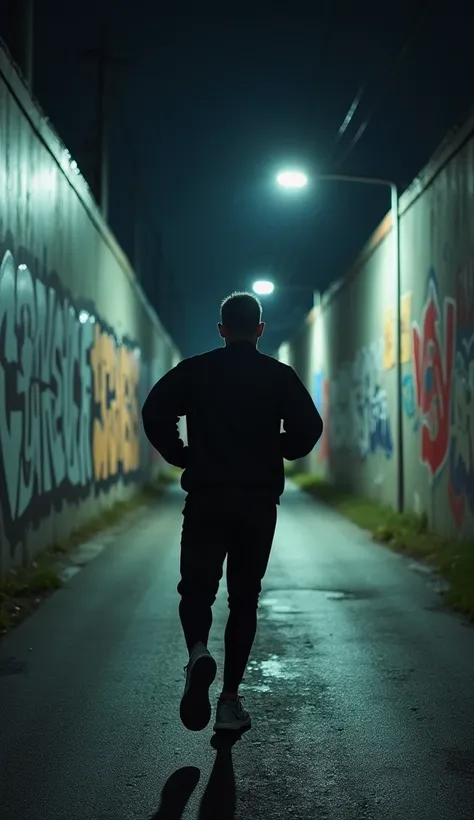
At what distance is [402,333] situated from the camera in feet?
52.6

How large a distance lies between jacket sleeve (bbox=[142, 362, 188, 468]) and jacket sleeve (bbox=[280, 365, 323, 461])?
0.47 m

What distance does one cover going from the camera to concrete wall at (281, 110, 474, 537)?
37.7 feet

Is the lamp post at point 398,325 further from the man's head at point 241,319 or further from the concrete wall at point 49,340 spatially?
the man's head at point 241,319

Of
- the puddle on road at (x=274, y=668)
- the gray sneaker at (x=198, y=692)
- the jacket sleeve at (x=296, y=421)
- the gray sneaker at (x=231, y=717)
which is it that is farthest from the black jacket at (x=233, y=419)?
the puddle on road at (x=274, y=668)

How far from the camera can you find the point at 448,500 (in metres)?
12.3

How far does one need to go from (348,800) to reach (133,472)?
20338 mm

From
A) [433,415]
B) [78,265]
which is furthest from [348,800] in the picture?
[78,265]

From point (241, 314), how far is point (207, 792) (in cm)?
213

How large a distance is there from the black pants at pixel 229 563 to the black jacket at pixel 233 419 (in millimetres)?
102

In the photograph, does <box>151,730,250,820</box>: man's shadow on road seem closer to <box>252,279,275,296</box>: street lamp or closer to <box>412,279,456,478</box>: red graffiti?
<box>412,279,456,478</box>: red graffiti

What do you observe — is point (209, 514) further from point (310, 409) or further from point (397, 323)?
point (397, 323)

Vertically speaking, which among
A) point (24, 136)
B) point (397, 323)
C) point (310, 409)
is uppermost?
point (24, 136)

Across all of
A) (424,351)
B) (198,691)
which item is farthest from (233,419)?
(424,351)

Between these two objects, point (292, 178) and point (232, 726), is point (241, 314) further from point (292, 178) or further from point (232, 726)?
point (292, 178)
